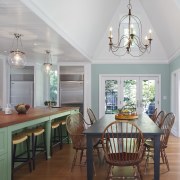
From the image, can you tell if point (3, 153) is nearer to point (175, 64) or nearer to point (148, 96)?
point (175, 64)

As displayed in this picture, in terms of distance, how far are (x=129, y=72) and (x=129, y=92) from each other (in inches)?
27.3

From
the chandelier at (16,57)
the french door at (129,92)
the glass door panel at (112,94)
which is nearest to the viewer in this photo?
the chandelier at (16,57)

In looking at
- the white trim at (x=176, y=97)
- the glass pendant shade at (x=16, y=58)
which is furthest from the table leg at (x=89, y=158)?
the white trim at (x=176, y=97)

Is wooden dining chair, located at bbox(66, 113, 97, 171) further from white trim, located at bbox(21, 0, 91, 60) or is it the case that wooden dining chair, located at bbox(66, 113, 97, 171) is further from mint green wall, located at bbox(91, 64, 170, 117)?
mint green wall, located at bbox(91, 64, 170, 117)

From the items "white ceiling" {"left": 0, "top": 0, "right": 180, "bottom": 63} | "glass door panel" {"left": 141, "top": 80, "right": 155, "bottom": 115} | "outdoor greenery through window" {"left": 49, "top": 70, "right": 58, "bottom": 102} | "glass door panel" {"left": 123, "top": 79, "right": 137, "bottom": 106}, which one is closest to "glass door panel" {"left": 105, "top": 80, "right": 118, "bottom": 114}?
"glass door panel" {"left": 123, "top": 79, "right": 137, "bottom": 106}

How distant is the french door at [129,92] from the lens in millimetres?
8797

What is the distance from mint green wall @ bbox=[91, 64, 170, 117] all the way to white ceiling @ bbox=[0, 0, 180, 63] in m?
0.18

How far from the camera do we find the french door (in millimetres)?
8797

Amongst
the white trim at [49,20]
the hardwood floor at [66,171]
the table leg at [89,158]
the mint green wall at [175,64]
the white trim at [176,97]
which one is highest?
the white trim at [49,20]

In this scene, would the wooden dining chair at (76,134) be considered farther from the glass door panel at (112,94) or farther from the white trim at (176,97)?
the glass door panel at (112,94)

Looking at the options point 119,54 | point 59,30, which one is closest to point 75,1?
point 59,30

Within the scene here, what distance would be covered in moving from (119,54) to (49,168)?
5.41 meters

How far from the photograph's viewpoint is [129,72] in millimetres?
8844

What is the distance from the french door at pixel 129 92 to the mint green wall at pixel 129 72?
14cm
